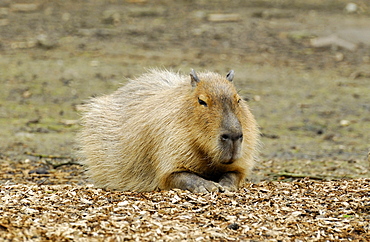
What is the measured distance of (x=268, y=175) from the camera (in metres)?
6.27

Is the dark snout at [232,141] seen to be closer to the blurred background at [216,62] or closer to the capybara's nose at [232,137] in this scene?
the capybara's nose at [232,137]

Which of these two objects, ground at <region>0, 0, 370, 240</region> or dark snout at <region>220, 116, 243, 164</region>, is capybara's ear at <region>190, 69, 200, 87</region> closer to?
dark snout at <region>220, 116, 243, 164</region>

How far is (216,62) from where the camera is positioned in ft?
38.5

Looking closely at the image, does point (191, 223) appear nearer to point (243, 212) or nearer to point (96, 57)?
point (243, 212)

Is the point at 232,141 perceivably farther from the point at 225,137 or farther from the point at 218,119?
the point at 218,119

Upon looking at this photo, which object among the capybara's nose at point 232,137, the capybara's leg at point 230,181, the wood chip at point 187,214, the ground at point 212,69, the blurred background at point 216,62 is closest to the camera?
the wood chip at point 187,214

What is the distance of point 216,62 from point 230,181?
23.5 feet

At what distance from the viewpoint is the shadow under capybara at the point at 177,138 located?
4516 millimetres

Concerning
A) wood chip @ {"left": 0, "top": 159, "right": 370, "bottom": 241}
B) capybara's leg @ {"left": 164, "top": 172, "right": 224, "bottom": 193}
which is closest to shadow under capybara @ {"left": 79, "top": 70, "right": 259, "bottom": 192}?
capybara's leg @ {"left": 164, "top": 172, "right": 224, "bottom": 193}

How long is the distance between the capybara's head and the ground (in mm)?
319

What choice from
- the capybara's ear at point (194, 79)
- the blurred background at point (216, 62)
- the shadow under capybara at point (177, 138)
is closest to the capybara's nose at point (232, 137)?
the shadow under capybara at point (177, 138)

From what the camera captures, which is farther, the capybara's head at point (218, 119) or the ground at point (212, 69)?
the ground at point (212, 69)

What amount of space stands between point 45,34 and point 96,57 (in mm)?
1807

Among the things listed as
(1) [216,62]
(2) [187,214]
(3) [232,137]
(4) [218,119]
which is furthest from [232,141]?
(1) [216,62]
